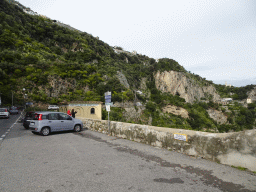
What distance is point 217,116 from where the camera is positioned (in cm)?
8162

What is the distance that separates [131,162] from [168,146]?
1.96 m

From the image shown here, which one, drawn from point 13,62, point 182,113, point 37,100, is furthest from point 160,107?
point 13,62

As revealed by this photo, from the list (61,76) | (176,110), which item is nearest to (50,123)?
(61,76)

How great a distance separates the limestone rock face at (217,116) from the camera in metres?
80.0

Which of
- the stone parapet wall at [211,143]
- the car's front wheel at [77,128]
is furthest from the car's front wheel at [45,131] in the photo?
the stone parapet wall at [211,143]

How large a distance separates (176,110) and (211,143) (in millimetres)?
68305

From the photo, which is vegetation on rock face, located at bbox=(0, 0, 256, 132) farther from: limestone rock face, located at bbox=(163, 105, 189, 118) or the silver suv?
the silver suv

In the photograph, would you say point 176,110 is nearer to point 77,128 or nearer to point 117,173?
point 77,128

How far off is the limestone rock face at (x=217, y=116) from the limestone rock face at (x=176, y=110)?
70.9ft

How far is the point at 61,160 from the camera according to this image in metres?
5.06

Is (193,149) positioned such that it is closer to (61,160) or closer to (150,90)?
(61,160)

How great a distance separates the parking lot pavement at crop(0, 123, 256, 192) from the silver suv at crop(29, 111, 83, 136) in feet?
15.0

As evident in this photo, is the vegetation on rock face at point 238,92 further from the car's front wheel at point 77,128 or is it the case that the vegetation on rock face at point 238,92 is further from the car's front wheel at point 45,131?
the car's front wheel at point 45,131

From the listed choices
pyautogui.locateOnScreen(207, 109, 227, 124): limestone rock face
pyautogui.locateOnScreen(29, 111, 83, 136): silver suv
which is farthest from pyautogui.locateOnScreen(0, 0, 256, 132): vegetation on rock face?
pyautogui.locateOnScreen(29, 111, 83, 136): silver suv
